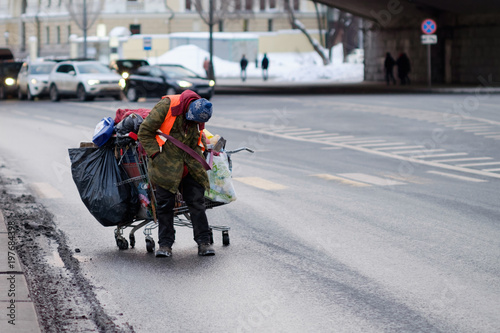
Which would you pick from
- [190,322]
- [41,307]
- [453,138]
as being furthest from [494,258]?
[453,138]

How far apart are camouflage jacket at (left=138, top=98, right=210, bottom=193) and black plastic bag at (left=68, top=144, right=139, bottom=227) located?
0.32 meters

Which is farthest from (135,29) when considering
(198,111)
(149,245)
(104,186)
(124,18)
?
(198,111)

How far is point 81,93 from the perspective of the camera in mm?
34969

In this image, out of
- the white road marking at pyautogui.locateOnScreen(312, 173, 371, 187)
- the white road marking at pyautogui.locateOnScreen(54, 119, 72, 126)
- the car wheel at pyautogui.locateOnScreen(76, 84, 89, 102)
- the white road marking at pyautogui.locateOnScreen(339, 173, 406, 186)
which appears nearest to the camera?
the white road marking at pyautogui.locateOnScreen(312, 173, 371, 187)

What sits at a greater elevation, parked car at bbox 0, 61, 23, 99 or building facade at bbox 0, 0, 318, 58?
building facade at bbox 0, 0, 318, 58

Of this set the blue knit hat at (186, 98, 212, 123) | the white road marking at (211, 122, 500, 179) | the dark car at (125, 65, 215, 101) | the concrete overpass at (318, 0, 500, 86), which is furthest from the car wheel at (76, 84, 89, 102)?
the blue knit hat at (186, 98, 212, 123)

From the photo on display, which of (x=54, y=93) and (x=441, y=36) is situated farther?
(x=441, y=36)

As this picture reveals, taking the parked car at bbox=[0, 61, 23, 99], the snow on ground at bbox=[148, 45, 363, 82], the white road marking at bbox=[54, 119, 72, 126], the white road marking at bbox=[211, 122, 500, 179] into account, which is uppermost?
the snow on ground at bbox=[148, 45, 363, 82]

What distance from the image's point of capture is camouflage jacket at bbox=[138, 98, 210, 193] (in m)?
7.45

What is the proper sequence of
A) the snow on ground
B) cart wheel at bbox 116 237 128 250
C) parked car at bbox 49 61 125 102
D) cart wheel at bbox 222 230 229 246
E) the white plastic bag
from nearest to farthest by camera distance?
the white plastic bag → cart wheel at bbox 116 237 128 250 → cart wheel at bbox 222 230 229 246 → parked car at bbox 49 61 125 102 → the snow on ground

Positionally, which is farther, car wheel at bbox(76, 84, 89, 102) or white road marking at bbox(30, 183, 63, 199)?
car wheel at bbox(76, 84, 89, 102)

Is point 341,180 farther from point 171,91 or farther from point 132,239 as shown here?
point 171,91

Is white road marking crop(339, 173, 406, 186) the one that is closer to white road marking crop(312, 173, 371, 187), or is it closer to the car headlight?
white road marking crop(312, 173, 371, 187)

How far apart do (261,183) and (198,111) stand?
516 cm
